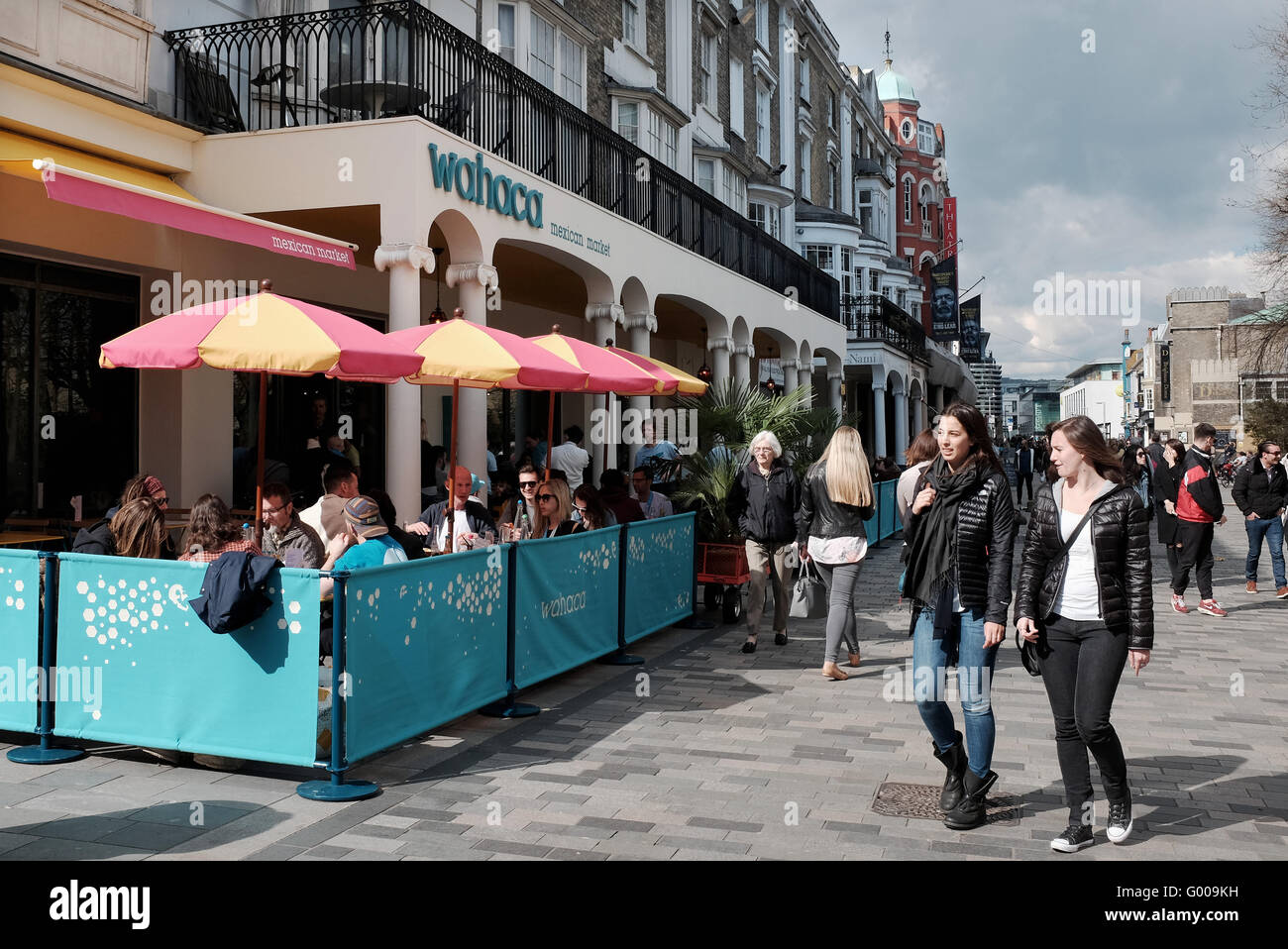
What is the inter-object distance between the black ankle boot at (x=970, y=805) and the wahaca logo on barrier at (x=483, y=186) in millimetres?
8035

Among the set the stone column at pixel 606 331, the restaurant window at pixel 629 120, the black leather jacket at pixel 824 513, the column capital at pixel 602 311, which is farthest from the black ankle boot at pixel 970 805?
the restaurant window at pixel 629 120

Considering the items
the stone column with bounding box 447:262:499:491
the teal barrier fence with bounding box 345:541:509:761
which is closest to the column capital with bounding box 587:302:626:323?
the stone column with bounding box 447:262:499:491

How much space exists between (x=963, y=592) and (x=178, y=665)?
153 inches

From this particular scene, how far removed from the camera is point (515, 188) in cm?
1243

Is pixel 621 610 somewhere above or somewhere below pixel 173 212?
below

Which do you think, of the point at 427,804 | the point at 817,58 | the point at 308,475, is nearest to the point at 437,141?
the point at 308,475

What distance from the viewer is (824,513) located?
8641mm

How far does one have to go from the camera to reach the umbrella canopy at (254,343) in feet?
20.1

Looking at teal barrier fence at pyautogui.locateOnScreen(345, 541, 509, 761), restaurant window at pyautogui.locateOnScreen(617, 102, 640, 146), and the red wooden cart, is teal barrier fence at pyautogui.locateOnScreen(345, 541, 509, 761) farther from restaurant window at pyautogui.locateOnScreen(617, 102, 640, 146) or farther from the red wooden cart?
restaurant window at pyautogui.locateOnScreen(617, 102, 640, 146)

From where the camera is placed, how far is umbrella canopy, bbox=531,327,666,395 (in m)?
9.05

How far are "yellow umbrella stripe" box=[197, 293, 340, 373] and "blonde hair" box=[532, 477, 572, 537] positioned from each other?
3.02 meters

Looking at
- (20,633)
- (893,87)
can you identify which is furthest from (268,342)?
(893,87)

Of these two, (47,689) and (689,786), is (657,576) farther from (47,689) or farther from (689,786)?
(47,689)

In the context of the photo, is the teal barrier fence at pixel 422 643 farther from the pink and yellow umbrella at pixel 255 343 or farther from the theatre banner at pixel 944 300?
the theatre banner at pixel 944 300
